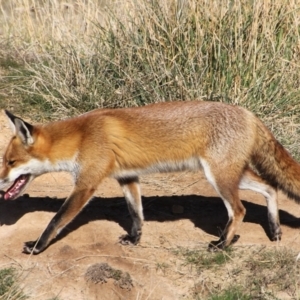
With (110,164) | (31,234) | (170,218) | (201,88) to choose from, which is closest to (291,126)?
(201,88)

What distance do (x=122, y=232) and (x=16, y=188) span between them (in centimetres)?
106

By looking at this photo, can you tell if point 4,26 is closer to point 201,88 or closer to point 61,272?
point 201,88

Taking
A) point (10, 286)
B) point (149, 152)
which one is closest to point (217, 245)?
point (149, 152)

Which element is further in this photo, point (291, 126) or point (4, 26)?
point (4, 26)

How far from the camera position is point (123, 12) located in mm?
8438

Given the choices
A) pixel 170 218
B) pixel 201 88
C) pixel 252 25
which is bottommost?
pixel 170 218

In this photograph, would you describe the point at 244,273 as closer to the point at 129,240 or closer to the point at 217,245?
the point at 217,245

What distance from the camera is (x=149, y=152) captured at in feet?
18.9

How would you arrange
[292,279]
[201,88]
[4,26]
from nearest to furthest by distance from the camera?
1. [292,279]
2. [201,88]
3. [4,26]

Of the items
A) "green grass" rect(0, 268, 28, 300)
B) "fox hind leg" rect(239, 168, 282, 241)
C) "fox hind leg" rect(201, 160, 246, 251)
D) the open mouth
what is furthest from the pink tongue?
"fox hind leg" rect(239, 168, 282, 241)

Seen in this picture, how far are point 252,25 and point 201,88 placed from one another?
974mm

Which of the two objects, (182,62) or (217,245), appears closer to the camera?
(217,245)

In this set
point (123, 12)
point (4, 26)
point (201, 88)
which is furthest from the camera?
point (4, 26)

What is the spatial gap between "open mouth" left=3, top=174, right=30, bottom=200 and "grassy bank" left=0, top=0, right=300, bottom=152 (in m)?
2.40
